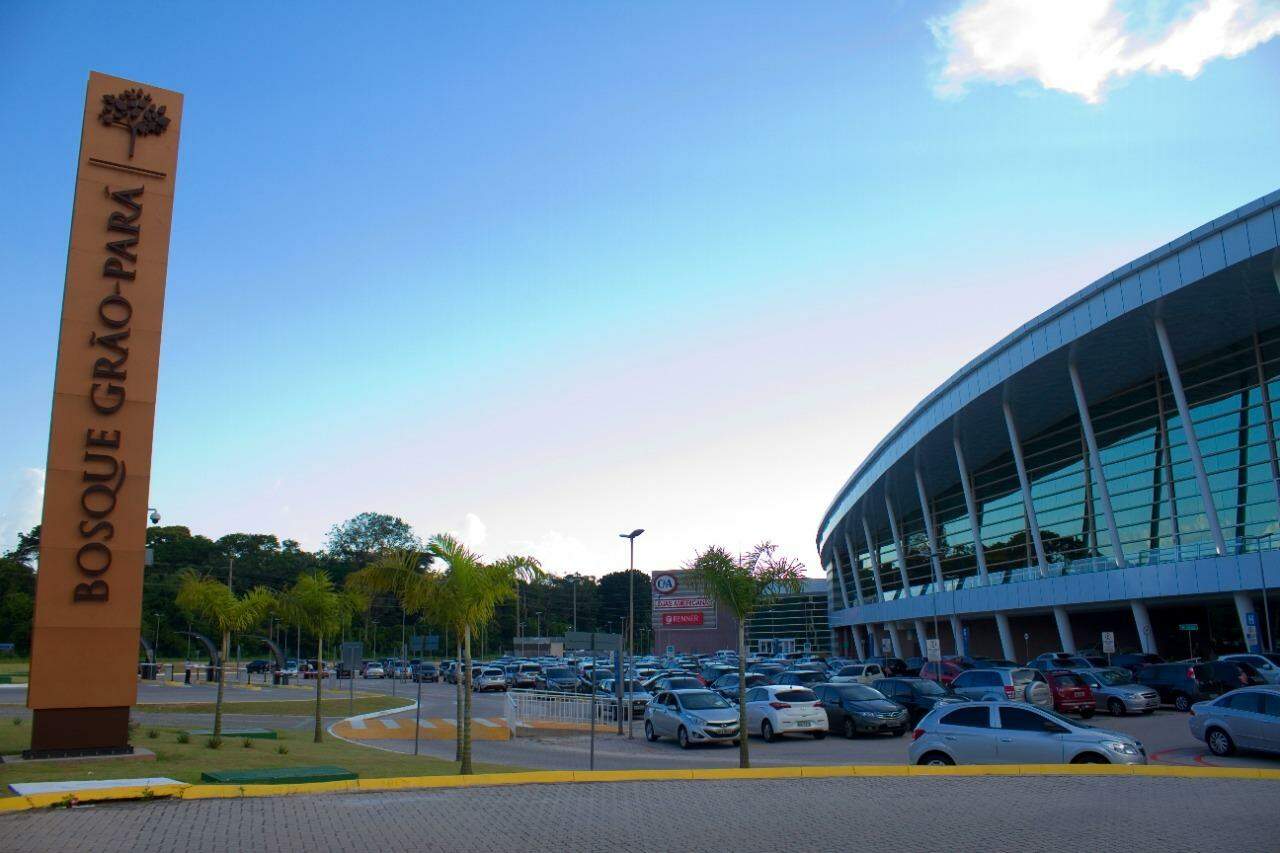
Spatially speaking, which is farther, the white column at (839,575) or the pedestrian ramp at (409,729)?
the white column at (839,575)

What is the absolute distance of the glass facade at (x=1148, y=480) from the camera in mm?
43438

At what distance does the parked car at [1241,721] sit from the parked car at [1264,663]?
39.5 ft

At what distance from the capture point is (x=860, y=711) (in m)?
24.8

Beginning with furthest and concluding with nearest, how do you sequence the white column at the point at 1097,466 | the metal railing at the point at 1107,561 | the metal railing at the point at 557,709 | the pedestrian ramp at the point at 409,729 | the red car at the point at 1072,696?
1. the white column at the point at 1097,466
2. the metal railing at the point at 1107,561
3. the metal railing at the point at 557,709
4. the red car at the point at 1072,696
5. the pedestrian ramp at the point at 409,729

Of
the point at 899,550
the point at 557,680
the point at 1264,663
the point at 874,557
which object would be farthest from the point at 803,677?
the point at 874,557

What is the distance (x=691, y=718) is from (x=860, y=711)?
4.40 metres

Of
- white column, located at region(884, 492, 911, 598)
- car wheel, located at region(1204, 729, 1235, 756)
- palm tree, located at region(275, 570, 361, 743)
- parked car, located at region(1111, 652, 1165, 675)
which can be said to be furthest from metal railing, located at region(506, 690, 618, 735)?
white column, located at region(884, 492, 911, 598)

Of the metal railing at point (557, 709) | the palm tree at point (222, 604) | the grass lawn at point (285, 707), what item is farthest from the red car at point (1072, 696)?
the grass lawn at point (285, 707)

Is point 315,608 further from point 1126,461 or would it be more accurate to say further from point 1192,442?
point 1126,461

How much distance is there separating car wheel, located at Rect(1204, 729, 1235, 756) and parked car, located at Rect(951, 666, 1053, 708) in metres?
8.16

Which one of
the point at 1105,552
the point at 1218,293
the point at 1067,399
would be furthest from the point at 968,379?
the point at 1218,293

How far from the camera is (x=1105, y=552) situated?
5244 centimetres

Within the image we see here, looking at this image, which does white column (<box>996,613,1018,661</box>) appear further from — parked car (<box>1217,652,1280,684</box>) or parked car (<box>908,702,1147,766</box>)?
parked car (<box>908,702,1147,766</box>)

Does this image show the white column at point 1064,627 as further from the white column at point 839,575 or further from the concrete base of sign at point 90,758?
the concrete base of sign at point 90,758
